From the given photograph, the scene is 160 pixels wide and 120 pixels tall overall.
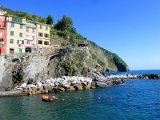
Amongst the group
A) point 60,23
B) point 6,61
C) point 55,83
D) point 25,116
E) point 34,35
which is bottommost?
point 25,116

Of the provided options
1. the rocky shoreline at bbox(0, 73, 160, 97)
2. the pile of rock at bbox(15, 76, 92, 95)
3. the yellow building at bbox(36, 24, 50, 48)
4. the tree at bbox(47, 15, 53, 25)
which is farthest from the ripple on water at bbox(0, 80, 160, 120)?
the tree at bbox(47, 15, 53, 25)

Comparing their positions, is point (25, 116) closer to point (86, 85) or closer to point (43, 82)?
point (43, 82)

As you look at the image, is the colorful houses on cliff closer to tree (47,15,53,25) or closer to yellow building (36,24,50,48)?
yellow building (36,24,50,48)

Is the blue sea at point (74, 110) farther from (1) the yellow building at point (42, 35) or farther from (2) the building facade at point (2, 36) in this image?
(1) the yellow building at point (42, 35)

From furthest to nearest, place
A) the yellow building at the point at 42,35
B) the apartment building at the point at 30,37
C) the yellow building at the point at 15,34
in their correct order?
the yellow building at the point at 42,35 < the apartment building at the point at 30,37 < the yellow building at the point at 15,34

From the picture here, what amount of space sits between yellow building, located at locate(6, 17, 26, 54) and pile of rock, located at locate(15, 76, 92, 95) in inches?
624

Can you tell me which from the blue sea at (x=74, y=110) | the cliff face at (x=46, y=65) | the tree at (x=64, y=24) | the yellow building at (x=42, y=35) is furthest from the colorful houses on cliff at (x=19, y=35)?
the tree at (x=64, y=24)

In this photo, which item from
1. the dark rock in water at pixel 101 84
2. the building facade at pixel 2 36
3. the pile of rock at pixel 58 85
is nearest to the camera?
the pile of rock at pixel 58 85

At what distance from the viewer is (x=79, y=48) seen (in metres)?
84.6

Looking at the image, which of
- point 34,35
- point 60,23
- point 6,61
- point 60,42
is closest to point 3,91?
point 6,61

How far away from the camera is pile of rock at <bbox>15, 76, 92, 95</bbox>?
217 ft

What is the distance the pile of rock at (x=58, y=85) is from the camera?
6612 centimetres

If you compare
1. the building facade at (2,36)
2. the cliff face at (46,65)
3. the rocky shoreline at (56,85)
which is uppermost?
the building facade at (2,36)

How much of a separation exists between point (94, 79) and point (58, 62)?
1314 centimetres
